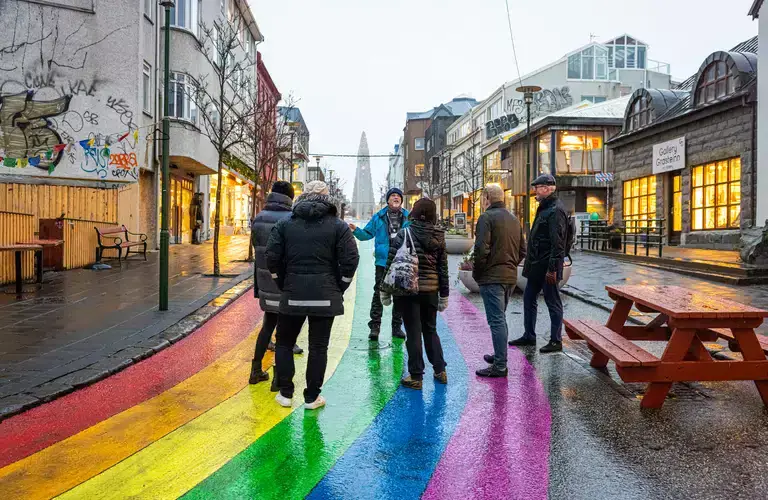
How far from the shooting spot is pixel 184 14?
73.8 feet

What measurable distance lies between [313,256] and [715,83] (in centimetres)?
2124

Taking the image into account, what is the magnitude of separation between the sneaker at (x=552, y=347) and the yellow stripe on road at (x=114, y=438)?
10.7 ft

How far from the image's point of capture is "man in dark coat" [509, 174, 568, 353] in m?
6.97

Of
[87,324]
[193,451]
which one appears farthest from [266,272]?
[87,324]

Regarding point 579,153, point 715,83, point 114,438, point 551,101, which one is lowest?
point 114,438

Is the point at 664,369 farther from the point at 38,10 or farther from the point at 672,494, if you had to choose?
the point at 38,10

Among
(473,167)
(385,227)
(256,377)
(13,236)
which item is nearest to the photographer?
(256,377)

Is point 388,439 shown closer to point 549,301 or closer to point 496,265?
point 496,265

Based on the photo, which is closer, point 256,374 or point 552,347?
point 256,374

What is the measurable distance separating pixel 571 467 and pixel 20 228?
41.5ft

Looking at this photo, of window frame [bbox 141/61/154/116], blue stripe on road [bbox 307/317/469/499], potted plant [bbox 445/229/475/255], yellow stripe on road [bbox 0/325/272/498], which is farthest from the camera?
potted plant [bbox 445/229/475/255]

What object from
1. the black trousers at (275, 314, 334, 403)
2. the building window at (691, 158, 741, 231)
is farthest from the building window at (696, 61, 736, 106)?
the black trousers at (275, 314, 334, 403)

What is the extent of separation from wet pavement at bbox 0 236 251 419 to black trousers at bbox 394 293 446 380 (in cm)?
286

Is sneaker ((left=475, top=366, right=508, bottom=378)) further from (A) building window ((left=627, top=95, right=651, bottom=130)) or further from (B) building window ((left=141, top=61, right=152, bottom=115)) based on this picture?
(A) building window ((left=627, top=95, right=651, bottom=130))
